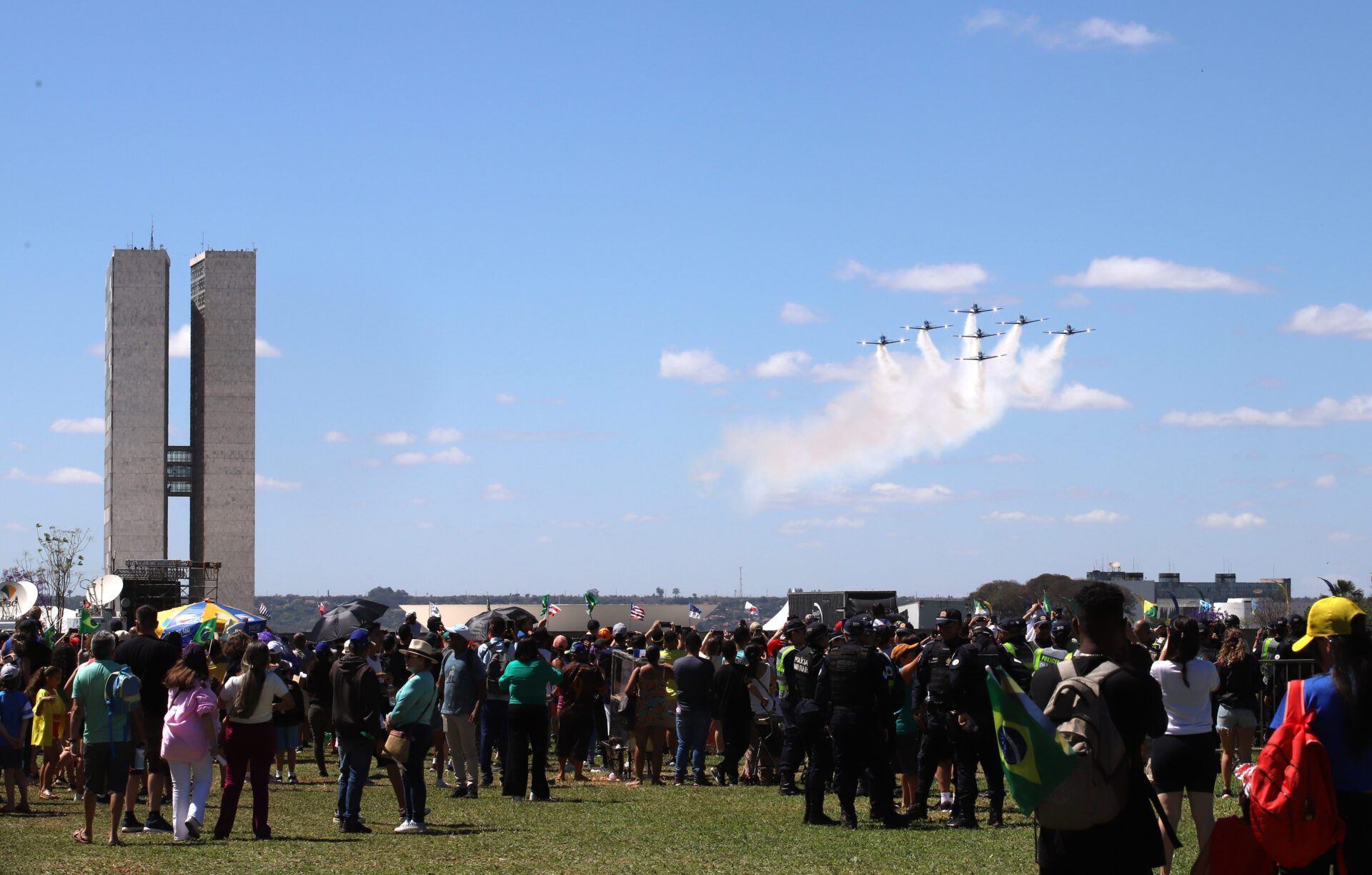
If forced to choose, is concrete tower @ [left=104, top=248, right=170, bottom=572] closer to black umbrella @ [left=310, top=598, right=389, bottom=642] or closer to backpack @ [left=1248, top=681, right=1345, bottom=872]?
black umbrella @ [left=310, top=598, right=389, bottom=642]

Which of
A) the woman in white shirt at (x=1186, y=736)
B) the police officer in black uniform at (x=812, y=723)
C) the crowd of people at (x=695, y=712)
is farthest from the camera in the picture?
the police officer in black uniform at (x=812, y=723)

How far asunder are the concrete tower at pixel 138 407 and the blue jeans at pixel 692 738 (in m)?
119

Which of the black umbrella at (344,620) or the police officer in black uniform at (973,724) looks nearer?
the police officer in black uniform at (973,724)

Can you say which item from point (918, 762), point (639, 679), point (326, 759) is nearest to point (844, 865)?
point (918, 762)

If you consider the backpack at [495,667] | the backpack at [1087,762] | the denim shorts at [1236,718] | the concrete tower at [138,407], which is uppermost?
the concrete tower at [138,407]

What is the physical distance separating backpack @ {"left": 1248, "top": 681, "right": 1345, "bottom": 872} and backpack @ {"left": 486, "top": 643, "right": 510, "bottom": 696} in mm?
11416

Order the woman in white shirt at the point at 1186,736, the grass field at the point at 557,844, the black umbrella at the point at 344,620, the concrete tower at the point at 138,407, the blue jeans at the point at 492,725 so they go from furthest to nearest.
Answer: the concrete tower at the point at 138,407 → the black umbrella at the point at 344,620 → the blue jeans at the point at 492,725 → the grass field at the point at 557,844 → the woman in white shirt at the point at 1186,736

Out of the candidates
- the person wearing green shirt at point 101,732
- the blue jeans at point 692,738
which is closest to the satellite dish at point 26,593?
the blue jeans at point 692,738

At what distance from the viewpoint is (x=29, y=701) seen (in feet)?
44.4

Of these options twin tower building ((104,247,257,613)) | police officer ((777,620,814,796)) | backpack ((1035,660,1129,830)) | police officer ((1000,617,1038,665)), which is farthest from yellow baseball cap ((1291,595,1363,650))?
twin tower building ((104,247,257,613))

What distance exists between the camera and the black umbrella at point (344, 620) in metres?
22.4

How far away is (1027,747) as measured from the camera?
182 inches

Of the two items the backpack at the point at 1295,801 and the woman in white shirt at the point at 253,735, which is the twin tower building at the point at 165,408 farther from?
the backpack at the point at 1295,801

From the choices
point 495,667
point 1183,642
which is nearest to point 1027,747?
point 1183,642
